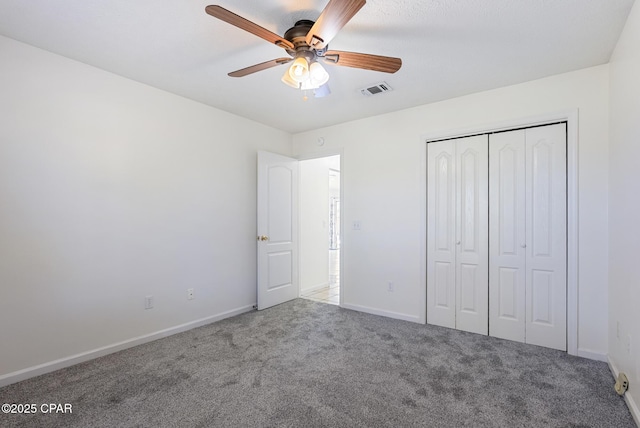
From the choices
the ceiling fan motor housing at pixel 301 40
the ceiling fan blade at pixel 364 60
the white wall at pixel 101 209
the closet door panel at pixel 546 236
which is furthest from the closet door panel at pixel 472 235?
the white wall at pixel 101 209

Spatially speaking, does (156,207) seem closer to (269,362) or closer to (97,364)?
(97,364)

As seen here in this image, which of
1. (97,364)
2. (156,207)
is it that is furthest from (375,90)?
(97,364)

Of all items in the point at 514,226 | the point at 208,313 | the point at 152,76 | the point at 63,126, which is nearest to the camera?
the point at 63,126

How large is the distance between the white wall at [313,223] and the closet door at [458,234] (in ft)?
6.71

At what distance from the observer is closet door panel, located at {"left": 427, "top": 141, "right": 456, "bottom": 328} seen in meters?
3.40

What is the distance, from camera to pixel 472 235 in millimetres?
3273

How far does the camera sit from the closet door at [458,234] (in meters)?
3.22

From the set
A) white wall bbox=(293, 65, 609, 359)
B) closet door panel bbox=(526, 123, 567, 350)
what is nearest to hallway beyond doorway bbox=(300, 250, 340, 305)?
white wall bbox=(293, 65, 609, 359)

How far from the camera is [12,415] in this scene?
1899 millimetres

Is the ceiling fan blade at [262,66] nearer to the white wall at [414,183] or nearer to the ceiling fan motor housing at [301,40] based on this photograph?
the ceiling fan motor housing at [301,40]

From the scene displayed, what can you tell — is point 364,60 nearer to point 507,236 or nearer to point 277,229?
point 507,236

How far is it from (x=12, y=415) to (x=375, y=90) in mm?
3707

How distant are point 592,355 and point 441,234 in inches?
62.8

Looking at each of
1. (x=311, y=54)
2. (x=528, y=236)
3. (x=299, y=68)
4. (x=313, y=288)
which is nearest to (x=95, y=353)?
(x=299, y=68)
